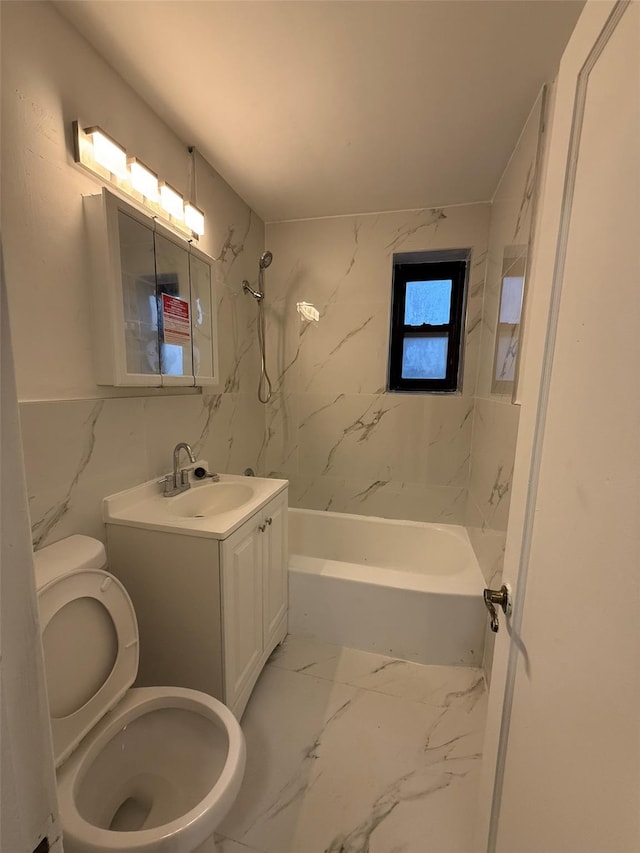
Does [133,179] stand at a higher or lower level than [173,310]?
higher

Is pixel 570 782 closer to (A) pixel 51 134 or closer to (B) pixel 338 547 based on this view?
(A) pixel 51 134

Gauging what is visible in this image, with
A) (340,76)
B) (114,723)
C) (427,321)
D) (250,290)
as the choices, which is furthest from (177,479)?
(427,321)

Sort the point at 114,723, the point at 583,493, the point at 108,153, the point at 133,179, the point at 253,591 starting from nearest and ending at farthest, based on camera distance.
Result: the point at 583,493
the point at 114,723
the point at 108,153
the point at 133,179
the point at 253,591

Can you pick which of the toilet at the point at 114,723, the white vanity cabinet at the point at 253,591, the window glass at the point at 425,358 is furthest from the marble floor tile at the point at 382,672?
the window glass at the point at 425,358

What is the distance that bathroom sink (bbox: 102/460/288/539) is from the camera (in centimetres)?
124

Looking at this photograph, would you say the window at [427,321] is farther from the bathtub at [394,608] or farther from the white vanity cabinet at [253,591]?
the white vanity cabinet at [253,591]

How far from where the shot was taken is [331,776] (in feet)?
4.08

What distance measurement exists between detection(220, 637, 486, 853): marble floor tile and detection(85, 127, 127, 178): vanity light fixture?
2208mm

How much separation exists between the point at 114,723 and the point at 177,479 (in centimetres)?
86

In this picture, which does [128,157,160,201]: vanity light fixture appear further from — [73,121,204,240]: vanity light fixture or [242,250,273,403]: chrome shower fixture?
[242,250,273,403]: chrome shower fixture

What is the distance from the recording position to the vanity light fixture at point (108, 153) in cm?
117

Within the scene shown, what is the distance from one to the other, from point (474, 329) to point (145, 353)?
1935mm

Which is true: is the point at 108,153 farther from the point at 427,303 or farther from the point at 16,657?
the point at 427,303

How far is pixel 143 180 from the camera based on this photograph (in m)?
1.38
